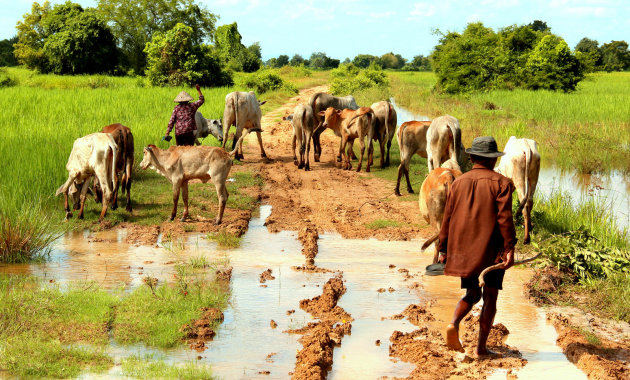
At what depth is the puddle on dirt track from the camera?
530cm

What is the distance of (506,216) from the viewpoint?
4941mm

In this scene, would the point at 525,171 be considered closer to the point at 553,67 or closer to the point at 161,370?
the point at 161,370

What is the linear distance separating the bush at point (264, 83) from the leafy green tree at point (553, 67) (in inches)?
488

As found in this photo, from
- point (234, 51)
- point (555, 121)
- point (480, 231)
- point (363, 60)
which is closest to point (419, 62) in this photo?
point (363, 60)

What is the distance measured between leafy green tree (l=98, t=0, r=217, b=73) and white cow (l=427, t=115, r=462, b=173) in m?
35.6

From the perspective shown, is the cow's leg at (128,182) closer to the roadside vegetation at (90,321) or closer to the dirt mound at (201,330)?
the roadside vegetation at (90,321)

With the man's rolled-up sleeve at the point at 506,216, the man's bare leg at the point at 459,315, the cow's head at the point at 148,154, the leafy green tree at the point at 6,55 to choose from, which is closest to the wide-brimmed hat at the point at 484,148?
the man's rolled-up sleeve at the point at 506,216

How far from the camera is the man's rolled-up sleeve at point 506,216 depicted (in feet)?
16.2

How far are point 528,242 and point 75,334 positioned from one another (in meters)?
6.00

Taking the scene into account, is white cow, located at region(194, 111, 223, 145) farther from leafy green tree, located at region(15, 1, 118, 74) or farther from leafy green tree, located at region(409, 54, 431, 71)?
leafy green tree, located at region(409, 54, 431, 71)

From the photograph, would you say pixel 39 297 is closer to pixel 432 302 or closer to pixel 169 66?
pixel 432 302

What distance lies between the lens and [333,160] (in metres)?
16.4

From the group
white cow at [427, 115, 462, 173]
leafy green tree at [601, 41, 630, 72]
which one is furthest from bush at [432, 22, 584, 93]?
leafy green tree at [601, 41, 630, 72]

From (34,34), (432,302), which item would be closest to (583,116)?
(432,302)
